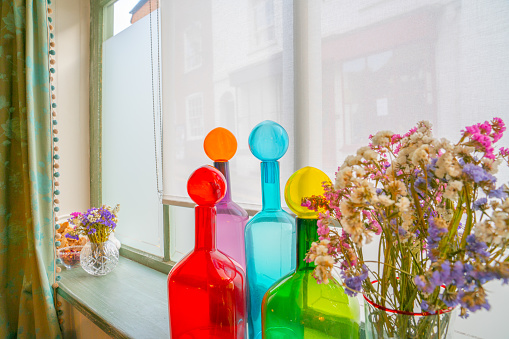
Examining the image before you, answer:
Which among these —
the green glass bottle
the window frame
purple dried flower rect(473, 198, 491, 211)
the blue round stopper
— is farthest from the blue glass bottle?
the window frame

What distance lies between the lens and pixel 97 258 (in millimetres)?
1540

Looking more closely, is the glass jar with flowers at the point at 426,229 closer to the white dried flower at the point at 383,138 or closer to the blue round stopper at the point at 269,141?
the white dried flower at the point at 383,138

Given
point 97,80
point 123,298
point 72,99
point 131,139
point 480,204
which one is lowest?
point 123,298

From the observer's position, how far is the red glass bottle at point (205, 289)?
660mm

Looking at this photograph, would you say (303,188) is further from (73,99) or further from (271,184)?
(73,99)

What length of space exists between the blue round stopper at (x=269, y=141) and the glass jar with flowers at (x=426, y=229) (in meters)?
0.23

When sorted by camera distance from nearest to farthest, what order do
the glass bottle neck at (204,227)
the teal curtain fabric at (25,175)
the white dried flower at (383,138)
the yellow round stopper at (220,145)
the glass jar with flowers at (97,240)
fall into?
1. the white dried flower at (383,138)
2. the glass bottle neck at (204,227)
3. the yellow round stopper at (220,145)
4. the teal curtain fabric at (25,175)
5. the glass jar with flowers at (97,240)

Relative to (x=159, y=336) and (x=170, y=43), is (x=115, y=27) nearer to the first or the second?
(x=170, y=43)

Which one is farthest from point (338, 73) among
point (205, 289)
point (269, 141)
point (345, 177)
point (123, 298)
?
point (123, 298)

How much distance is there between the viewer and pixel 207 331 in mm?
662

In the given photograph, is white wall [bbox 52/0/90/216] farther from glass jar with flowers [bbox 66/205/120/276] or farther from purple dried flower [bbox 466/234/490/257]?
purple dried flower [bbox 466/234/490/257]

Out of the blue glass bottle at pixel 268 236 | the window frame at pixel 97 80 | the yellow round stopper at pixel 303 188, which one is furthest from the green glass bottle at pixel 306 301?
the window frame at pixel 97 80

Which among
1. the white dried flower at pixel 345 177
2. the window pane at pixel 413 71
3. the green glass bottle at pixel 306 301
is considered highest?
the window pane at pixel 413 71

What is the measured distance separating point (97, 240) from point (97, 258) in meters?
0.09
